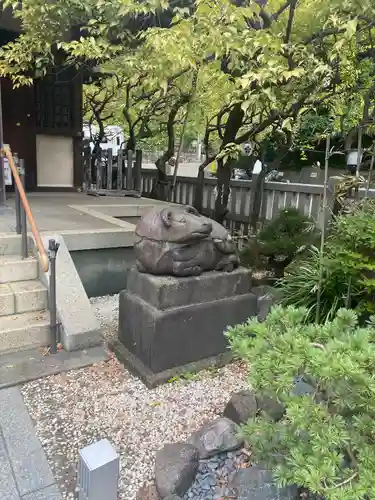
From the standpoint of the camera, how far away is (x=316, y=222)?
4.83 m

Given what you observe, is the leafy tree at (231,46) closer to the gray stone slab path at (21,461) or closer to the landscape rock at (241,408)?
the landscape rock at (241,408)

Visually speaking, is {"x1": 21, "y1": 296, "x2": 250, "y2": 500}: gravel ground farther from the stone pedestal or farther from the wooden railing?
the wooden railing

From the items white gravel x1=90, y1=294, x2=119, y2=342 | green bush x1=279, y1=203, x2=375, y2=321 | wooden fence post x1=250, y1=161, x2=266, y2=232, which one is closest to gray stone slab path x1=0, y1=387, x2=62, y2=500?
white gravel x1=90, y1=294, x2=119, y2=342

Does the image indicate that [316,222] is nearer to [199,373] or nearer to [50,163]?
[199,373]

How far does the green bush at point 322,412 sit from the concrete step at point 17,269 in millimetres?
2999

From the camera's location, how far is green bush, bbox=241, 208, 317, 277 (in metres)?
4.62

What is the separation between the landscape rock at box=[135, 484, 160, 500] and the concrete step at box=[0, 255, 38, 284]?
8.61 feet

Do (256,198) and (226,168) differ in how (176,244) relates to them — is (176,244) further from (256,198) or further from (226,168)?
(256,198)

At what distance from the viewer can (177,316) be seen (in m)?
3.15

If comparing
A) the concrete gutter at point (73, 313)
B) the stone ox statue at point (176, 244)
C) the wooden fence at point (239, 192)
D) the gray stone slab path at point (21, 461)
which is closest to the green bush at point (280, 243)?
the wooden fence at point (239, 192)

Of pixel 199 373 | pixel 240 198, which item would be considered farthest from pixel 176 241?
pixel 240 198

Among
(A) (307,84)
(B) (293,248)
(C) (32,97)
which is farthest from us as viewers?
(C) (32,97)

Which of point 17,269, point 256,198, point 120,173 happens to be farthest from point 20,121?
point 17,269

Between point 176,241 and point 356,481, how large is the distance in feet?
6.73
